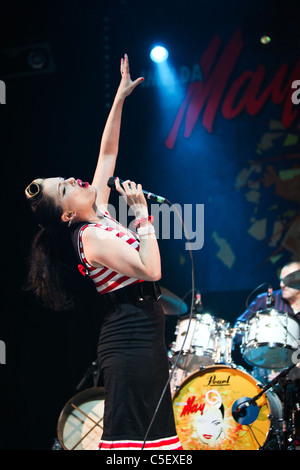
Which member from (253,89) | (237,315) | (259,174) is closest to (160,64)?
(253,89)

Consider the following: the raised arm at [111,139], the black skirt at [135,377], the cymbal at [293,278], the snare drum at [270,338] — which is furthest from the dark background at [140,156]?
the black skirt at [135,377]

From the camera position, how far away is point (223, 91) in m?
5.15

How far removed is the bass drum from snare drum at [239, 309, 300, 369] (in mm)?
257

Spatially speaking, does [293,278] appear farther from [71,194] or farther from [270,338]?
[71,194]

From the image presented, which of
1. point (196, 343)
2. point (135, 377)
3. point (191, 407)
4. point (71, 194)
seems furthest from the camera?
point (196, 343)

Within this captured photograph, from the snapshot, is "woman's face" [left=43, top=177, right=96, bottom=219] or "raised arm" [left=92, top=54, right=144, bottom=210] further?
"raised arm" [left=92, top=54, right=144, bottom=210]

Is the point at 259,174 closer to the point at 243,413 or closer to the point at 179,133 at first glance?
the point at 179,133

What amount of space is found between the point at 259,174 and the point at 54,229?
2.94 meters

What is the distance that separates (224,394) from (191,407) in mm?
285

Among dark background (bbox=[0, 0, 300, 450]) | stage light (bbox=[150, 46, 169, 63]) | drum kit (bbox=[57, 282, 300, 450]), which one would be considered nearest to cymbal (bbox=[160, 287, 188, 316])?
drum kit (bbox=[57, 282, 300, 450])

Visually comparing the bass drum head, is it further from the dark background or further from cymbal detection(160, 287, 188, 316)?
cymbal detection(160, 287, 188, 316)

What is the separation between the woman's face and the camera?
8.16 feet

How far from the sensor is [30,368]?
4.94m

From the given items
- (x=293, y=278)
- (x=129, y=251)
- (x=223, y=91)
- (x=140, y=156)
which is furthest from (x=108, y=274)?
(x=223, y=91)
